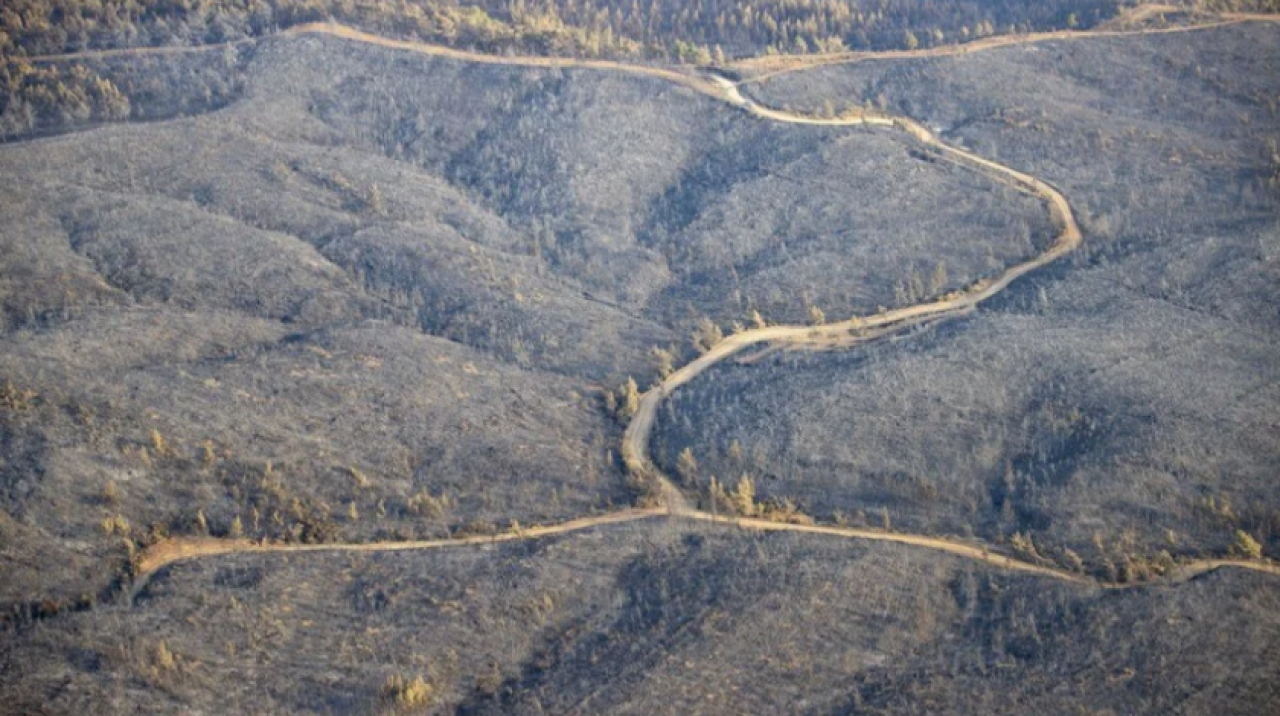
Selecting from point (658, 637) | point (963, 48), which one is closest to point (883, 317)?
point (658, 637)

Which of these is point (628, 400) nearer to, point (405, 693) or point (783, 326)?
point (783, 326)

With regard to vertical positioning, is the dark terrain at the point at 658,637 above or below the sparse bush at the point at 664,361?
below

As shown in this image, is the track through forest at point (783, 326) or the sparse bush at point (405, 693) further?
the track through forest at point (783, 326)

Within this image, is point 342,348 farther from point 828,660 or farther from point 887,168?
point 887,168

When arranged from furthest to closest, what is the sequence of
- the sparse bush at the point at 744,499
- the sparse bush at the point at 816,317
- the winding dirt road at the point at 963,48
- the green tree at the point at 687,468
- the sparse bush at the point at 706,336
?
the winding dirt road at the point at 963,48, the sparse bush at the point at 816,317, the sparse bush at the point at 706,336, the green tree at the point at 687,468, the sparse bush at the point at 744,499

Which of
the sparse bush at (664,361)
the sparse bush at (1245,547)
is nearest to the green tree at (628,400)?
the sparse bush at (664,361)

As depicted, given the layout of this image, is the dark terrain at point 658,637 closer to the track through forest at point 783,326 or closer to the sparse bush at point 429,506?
the track through forest at point 783,326

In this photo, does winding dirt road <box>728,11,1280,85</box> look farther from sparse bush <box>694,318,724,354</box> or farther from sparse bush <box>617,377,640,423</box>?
sparse bush <box>617,377,640,423</box>
